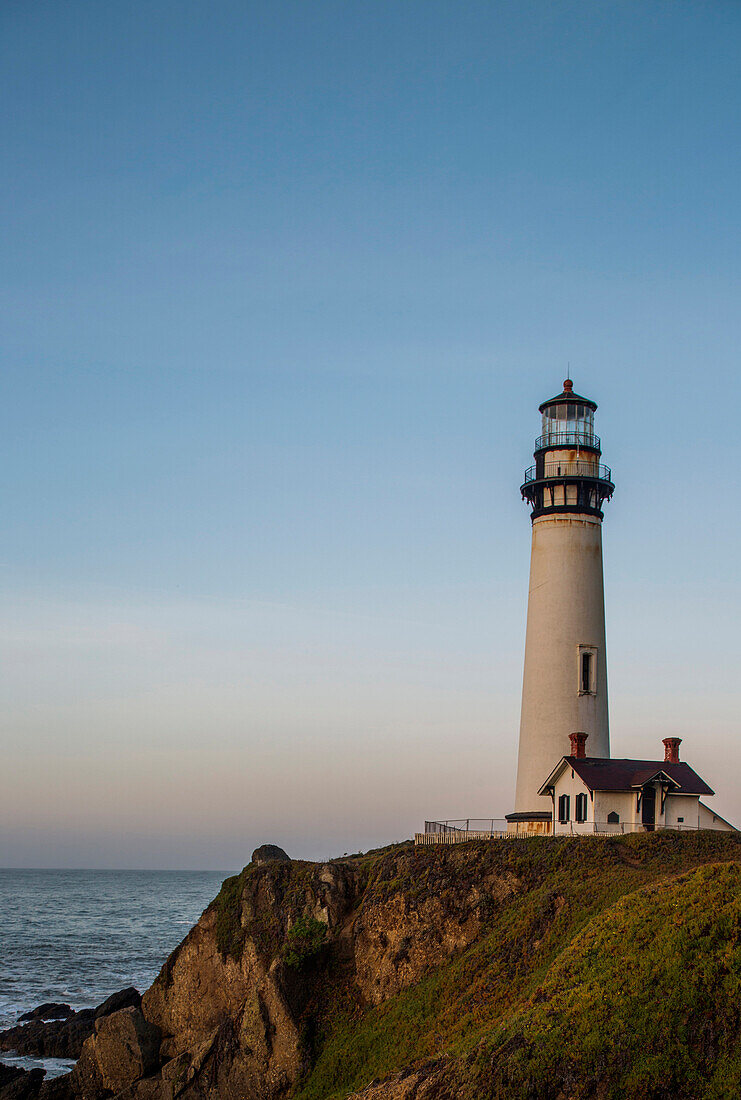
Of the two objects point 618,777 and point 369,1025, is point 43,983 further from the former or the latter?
point 618,777

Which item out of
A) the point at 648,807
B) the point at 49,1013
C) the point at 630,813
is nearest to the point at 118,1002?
the point at 49,1013

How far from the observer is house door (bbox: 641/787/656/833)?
3928 centimetres

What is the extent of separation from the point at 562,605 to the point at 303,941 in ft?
59.7

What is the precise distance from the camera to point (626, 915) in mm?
26047

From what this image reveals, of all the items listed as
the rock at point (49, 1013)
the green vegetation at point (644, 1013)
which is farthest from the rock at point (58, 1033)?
the green vegetation at point (644, 1013)

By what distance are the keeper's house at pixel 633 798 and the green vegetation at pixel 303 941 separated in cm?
1058

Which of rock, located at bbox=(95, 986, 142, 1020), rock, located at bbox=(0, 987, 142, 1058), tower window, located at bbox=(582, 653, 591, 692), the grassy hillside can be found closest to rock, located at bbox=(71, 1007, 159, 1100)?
rock, located at bbox=(0, 987, 142, 1058)

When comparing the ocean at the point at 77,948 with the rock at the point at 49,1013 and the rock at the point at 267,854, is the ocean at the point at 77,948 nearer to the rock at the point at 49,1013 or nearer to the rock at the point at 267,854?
the rock at the point at 49,1013

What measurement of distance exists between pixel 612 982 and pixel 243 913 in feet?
62.5

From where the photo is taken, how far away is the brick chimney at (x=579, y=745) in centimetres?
4256

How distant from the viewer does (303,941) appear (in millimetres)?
35469

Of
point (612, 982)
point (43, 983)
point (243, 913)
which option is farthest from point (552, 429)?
point (43, 983)

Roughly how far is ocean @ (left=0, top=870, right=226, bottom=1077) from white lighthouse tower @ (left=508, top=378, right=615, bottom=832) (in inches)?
915

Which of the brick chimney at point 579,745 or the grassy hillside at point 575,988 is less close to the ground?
the brick chimney at point 579,745
